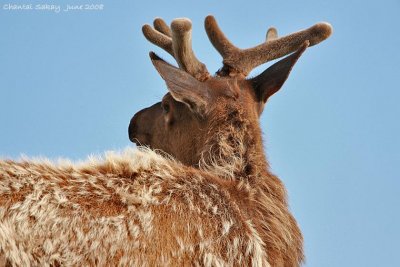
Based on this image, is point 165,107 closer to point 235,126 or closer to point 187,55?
point 187,55

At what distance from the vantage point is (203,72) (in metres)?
7.34

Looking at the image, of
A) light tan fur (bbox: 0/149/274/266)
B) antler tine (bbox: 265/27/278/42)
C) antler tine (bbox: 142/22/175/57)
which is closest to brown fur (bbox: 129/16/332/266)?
light tan fur (bbox: 0/149/274/266)

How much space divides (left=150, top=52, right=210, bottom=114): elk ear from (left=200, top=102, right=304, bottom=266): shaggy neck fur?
29cm

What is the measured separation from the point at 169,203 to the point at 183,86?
2040mm

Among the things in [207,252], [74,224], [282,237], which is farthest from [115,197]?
[282,237]

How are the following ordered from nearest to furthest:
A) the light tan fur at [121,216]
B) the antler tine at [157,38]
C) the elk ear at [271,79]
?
the light tan fur at [121,216], the elk ear at [271,79], the antler tine at [157,38]

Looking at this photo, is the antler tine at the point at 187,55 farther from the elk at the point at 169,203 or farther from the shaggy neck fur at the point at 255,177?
the shaggy neck fur at the point at 255,177

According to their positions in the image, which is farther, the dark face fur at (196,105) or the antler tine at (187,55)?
the antler tine at (187,55)

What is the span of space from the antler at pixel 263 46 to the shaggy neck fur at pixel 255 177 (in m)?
1.33

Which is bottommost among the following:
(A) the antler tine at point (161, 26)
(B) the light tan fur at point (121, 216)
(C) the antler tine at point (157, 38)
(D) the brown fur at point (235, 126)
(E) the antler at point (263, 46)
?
(B) the light tan fur at point (121, 216)

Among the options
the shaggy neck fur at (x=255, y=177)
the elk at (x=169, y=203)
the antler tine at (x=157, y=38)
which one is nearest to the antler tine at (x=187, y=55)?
the elk at (x=169, y=203)

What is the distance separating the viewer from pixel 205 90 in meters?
6.90

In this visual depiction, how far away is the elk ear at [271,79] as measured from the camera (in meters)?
7.35

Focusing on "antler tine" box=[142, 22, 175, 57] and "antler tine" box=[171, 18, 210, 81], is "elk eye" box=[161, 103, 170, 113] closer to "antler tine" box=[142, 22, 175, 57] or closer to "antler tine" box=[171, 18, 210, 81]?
"antler tine" box=[171, 18, 210, 81]
